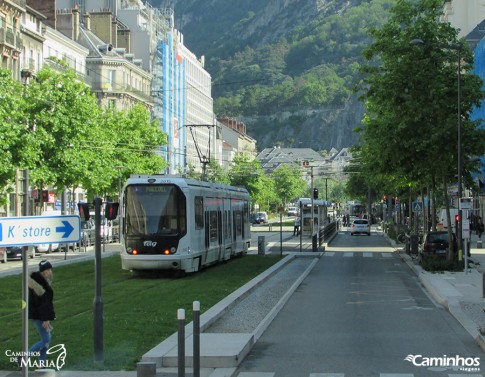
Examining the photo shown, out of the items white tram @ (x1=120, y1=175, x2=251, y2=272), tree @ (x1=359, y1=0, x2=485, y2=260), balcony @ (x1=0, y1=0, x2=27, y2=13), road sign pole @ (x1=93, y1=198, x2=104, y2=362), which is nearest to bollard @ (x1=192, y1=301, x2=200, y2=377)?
road sign pole @ (x1=93, y1=198, x2=104, y2=362)

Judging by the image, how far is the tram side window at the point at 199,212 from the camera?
31672 millimetres

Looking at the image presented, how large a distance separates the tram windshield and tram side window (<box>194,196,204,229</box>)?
4.52 ft

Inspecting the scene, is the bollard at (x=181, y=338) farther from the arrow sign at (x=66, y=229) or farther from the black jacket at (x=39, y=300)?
the black jacket at (x=39, y=300)

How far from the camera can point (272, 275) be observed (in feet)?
105

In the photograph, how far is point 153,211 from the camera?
30219 mm

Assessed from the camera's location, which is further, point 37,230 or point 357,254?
point 357,254

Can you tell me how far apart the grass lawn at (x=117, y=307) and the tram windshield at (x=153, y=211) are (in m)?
1.72

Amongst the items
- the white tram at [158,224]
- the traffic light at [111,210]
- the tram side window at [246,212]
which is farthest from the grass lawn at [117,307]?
the tram side window at [246,212]

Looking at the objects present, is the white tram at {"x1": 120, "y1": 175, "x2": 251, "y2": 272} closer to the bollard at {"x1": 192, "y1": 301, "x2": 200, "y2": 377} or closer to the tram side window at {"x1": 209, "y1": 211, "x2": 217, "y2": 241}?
the tram side window at {"x1": 209, "y1": 211, "x2": 217, "y2": 241}

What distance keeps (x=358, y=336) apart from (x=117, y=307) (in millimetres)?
6522

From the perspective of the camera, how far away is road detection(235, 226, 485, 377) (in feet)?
43.1

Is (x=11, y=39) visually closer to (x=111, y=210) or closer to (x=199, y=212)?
(x=199, y=212)

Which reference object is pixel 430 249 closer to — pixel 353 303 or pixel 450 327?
pixel 353 303

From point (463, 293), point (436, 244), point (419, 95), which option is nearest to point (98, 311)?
point (463, 293)
